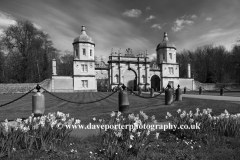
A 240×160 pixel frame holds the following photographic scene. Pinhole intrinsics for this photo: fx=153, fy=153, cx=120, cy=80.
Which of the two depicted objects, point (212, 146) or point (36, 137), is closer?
point (36, 137)

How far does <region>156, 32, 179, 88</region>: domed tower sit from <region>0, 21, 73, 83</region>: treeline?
98.3ft

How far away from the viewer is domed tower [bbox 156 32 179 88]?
41.0 meters

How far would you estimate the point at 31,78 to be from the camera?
36.3m

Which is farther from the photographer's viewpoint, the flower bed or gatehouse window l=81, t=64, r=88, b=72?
gatehouse window l=81, t=64, r=88, b=72

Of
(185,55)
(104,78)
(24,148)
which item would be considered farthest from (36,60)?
(185,55)

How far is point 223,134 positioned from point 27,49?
3923 centimetres

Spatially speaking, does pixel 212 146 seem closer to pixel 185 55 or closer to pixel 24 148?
pixel 24 148

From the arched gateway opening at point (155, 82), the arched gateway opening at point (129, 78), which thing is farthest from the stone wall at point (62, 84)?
the arched gateway opening at point (155, 82)

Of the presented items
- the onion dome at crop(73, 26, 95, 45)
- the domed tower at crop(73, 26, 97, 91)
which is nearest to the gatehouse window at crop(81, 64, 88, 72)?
the domed tower at crop(73, 26, 97, 91)

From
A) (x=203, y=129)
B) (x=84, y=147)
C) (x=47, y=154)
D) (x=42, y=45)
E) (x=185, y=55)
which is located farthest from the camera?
(x=185, y=55)

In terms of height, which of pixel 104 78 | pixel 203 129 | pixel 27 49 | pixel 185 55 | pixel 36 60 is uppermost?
pixel 185 55

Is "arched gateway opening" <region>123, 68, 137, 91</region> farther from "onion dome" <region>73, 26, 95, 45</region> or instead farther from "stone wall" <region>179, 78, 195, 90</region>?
"stone wall" <region>179, 78, 195, 90</region>

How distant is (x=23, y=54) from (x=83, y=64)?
13.8 m

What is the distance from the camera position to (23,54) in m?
34.7
